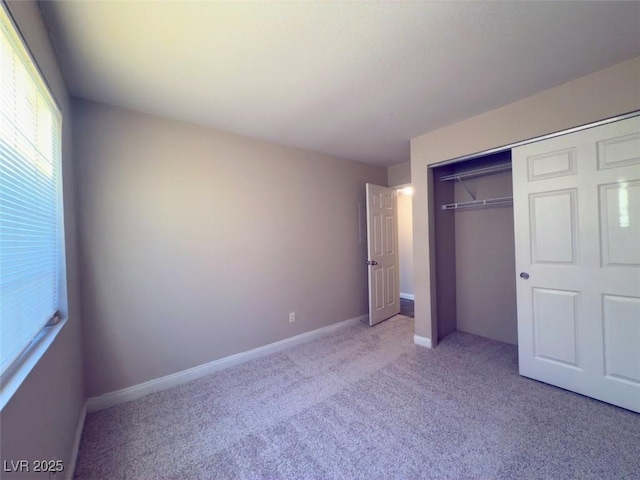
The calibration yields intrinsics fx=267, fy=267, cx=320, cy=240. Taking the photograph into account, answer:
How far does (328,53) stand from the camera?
5.43 feet

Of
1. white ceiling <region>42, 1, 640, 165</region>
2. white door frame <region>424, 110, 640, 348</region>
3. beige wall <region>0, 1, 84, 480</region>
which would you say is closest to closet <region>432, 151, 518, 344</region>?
white door frame <region>424, 110, 640, 348</region>

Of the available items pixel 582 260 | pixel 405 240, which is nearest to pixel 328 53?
pixel 582 260

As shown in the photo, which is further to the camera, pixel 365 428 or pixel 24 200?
pixel 365 428

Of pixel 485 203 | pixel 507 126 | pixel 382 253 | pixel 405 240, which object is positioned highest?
pixel 507 126

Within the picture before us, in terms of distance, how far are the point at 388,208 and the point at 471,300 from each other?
1703 millimetres

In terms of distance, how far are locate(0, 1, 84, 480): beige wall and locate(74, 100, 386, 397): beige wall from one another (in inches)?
7.3

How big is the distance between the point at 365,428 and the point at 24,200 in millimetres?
2233

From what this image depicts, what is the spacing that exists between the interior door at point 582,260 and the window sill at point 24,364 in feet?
10.5

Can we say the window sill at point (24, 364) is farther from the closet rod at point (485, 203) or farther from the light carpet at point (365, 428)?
the closet rod at point (485, 203)

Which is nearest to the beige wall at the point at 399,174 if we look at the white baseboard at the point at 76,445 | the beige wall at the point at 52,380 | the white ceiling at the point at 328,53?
the white ceiling at the point at 328,53

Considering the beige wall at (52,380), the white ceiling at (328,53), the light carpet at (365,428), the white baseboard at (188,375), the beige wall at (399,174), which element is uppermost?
the white ceiling at (328,53)

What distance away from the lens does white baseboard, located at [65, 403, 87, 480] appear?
1447mm

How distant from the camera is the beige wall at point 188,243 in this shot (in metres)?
2.12

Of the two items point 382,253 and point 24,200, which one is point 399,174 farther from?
point 24,200
